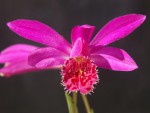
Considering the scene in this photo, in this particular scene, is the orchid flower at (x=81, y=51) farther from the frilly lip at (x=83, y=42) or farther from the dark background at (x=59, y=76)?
the dark background at (x=59, y=76)

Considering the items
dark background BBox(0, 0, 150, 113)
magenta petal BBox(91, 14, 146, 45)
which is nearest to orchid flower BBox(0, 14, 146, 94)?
magenta petal BBox(91, 14, 146, 45)

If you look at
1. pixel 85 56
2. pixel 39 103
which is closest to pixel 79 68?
pixel 85 56

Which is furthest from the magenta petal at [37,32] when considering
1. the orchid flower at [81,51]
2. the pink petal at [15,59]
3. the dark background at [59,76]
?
the dark background at [59,76]

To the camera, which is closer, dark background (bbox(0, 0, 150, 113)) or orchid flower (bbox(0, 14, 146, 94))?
orchid flower (bbox(0, 14, 146, 94))

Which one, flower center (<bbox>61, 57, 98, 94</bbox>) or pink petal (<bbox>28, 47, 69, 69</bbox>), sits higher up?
pink petal (<bbox>28, 47, 69, 69</bbox>)

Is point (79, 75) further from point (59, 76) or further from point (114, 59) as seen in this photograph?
point (59, 76)

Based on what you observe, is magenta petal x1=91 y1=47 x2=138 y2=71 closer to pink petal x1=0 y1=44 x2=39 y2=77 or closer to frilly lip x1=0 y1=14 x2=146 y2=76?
frilly lip x1=0 y1=14 x2=146 y2=76

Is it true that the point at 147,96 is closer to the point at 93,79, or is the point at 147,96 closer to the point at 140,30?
the point at 140,30
